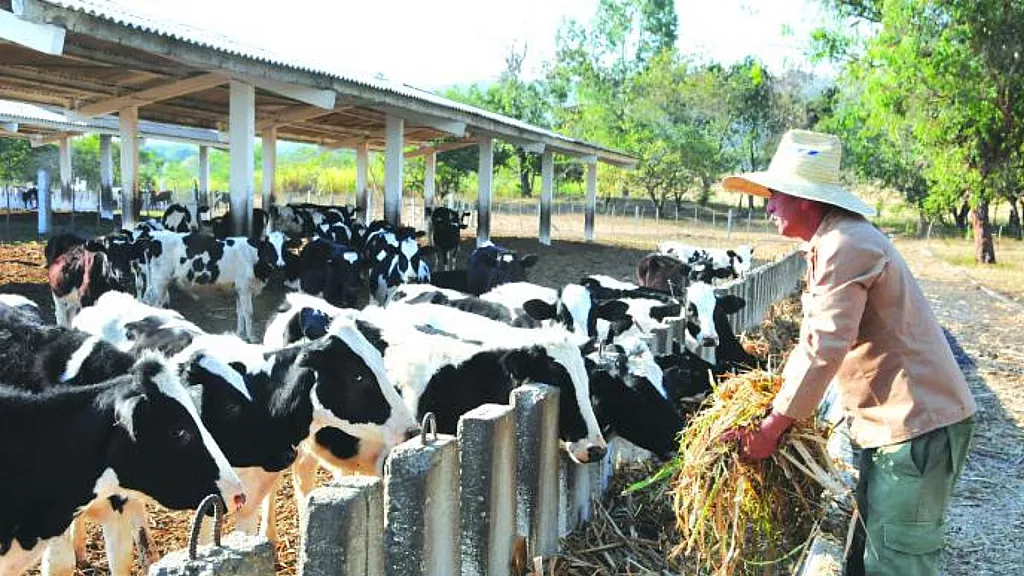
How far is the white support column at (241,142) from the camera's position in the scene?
44.1 feet

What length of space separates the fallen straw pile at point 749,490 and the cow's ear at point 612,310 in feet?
15.5

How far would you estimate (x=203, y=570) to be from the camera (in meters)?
2.10

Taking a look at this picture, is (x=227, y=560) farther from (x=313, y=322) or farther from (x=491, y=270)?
(x=491, y=270)

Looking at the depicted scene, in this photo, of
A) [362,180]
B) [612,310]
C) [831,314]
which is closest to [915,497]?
[831,314]

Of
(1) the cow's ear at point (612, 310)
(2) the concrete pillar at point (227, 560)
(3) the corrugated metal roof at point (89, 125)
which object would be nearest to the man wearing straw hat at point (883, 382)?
(2) the concrete pillar at point (227, 560)

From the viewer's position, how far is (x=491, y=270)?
13.3 m

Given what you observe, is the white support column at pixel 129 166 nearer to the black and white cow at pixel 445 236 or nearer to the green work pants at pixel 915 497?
the black and white cow at pixel 445 236

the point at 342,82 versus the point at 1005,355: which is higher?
the point at 342,82

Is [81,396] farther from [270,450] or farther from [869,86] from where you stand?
[869,86]

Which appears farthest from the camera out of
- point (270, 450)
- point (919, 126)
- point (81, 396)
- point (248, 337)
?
point (919, 126)

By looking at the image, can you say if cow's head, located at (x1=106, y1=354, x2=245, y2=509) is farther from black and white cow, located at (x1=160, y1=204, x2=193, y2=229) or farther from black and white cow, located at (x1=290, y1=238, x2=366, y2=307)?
black and white cow, located at (x1=160, y1=204, x2=193, y2=229)

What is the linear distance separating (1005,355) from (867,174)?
45.5 metres

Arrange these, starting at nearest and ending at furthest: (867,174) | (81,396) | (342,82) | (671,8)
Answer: (81,396)
(342,82)
(867,174)
(671,8)

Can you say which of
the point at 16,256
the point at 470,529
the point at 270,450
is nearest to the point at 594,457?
the point at 470,529
